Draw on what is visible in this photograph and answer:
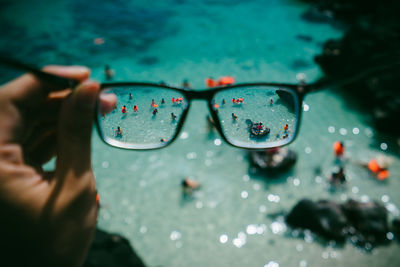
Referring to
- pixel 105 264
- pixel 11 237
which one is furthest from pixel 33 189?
pixel 105 264

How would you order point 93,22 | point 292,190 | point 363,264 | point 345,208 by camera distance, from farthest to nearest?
point 93,22, point 292,190, point 345,208, point 363,264

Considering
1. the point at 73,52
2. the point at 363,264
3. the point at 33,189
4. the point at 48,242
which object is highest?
the point at 33,189

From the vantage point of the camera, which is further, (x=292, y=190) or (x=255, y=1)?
(x=255, y=1)

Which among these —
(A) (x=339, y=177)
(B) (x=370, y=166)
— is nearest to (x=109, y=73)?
(A) (x=339, y=177)

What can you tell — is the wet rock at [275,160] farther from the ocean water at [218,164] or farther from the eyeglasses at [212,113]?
the eyeglasses at [212,113]

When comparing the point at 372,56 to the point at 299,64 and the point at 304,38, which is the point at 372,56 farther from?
the point at 304,38

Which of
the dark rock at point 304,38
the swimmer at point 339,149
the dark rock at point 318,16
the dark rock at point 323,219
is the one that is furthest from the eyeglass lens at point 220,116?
the dark rock at point 318,16

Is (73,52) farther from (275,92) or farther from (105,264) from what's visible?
(275,92)

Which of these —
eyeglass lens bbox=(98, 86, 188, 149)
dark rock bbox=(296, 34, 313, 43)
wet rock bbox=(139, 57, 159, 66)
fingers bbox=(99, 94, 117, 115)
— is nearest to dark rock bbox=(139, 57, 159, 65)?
wet rock bbox=(139, 57, 159, 66)

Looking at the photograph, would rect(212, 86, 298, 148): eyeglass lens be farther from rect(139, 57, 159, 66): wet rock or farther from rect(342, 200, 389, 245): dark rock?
rect(139, 57, 159, 66): wet rock
